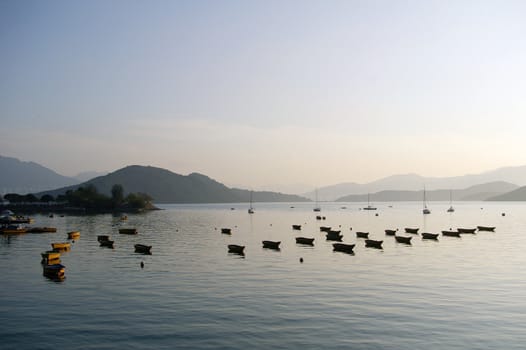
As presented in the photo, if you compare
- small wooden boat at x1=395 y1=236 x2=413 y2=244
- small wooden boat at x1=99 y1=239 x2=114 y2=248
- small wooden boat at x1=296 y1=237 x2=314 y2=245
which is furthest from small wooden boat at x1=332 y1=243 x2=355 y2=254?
small wooden boat at x1=99 y1=239 x2=114 y2=248

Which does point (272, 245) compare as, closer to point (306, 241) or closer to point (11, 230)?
point (306, 241)

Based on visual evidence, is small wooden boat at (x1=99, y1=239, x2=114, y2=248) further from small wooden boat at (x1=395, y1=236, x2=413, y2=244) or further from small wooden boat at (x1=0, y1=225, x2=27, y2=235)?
small wooden boat at (x1=395, y1=236, x2=413, y2=244)

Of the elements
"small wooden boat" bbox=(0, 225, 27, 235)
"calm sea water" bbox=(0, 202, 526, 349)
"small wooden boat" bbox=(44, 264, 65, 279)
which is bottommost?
"calm sea water" bbox=(0, 202, 526, 349)

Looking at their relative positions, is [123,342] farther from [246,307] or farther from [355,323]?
[355,323]

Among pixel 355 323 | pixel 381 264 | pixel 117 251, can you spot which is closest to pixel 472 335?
pixel 355 323

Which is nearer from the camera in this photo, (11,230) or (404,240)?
(404,240)

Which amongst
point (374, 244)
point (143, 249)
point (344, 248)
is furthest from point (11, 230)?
point (374, 244)

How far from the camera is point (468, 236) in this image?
12625 centimetres

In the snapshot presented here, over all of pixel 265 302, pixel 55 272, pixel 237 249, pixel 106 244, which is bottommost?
pixel 265 302

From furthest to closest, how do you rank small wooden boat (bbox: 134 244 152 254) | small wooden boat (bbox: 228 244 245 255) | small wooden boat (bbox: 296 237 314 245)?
small wooden boat (bbox: 296 237 314 245) → small wooden boat (bbox: 134 244 152 254) → small wooden boat (bbox: 228 244 245 255)

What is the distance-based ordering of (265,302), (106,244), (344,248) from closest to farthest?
(265,302) → (344,248) → (106,244)

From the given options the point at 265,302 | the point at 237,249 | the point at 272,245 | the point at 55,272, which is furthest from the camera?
the point at 272,245

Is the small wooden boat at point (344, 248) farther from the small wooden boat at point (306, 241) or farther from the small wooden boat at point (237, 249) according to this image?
the small wooden boat at point (237, 249)

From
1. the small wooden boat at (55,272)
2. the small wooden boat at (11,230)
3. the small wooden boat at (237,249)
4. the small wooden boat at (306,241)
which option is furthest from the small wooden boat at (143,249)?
the small wooden boat at (11,230)
